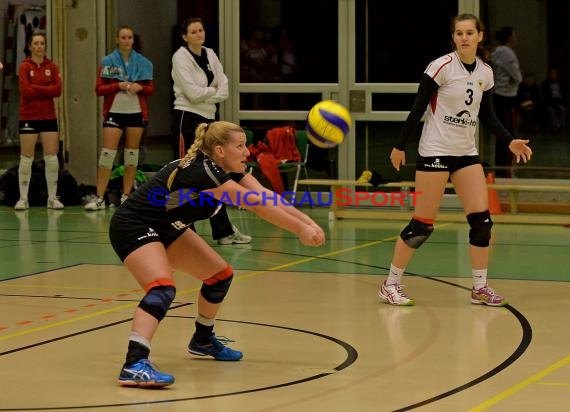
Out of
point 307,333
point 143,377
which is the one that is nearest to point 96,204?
point 307,333

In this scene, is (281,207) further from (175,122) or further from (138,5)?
(138,5)

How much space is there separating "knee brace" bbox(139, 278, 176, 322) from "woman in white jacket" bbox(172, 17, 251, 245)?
5516 millimetres

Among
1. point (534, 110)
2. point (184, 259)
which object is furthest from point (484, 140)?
point (184, 259)

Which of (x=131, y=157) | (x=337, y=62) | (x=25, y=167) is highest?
(x=337, y=62)

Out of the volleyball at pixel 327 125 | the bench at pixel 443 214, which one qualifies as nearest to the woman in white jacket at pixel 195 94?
the bench at pixel 443 214

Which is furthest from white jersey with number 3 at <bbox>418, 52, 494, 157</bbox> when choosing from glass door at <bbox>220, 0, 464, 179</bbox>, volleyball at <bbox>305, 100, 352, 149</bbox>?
glass door at <bbox>220, 0, 464, 179</bbox>

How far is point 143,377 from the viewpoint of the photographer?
5738mm

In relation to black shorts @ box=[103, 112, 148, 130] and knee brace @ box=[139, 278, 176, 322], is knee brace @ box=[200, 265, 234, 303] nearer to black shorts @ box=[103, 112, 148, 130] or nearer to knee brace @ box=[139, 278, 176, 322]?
knee brace @ box=[139, 278, 176, 322]

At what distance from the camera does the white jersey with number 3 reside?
821 cm

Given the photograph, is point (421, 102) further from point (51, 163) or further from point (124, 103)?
point (51, 163)

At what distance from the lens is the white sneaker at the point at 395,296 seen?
8281 mm

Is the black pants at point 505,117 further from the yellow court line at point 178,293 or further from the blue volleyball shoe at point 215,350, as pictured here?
the blue volleyball shoe at point 215,350

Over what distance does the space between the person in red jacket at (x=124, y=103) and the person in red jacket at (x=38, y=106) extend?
611mm

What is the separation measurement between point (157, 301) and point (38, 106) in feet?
31.4
